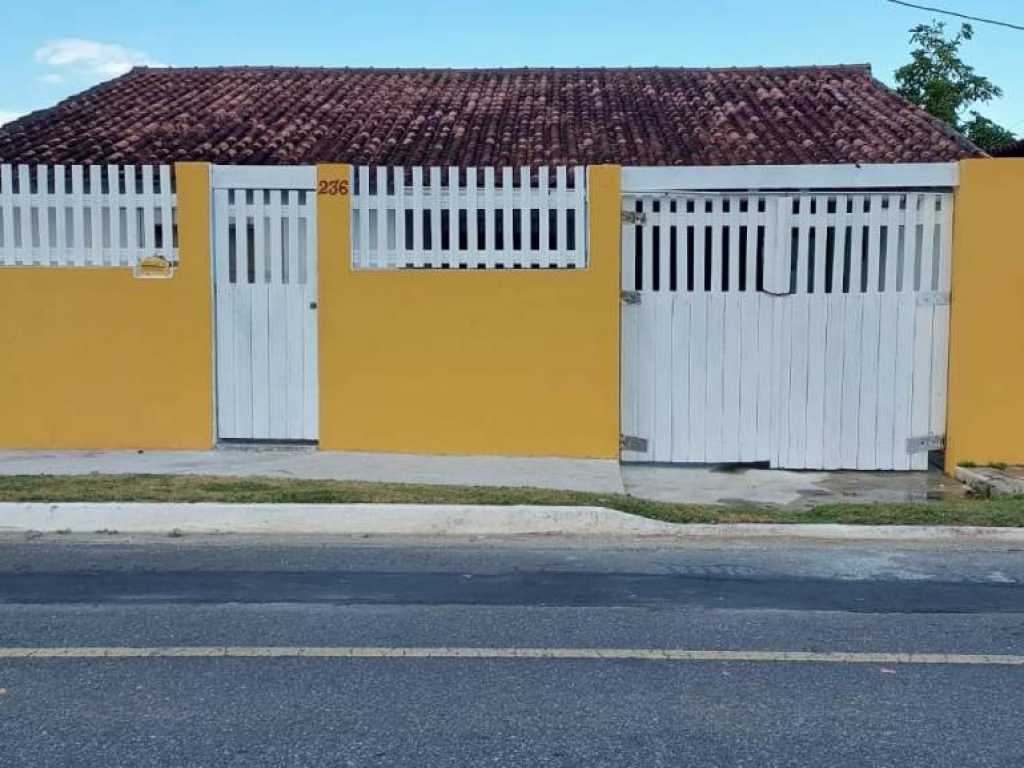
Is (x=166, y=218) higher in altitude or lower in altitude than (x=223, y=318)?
higher

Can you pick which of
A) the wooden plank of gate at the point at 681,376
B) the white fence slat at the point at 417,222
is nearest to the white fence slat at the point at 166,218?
the white fence slat at the point at 417,222

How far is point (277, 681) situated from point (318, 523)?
3.00 m

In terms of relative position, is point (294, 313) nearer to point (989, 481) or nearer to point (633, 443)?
point (633, 443)

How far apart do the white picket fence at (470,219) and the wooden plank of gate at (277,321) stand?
0.76 metres

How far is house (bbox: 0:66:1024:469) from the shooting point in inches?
379

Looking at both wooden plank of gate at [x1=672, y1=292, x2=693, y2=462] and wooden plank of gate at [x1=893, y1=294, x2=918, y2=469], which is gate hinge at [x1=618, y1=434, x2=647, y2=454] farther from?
wooden plank of gate at [x1=893, y1=294, x2=918, y2=469]

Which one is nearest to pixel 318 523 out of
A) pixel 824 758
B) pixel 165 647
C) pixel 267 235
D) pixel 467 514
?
pixel 467 514

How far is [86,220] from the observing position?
32.5 ft

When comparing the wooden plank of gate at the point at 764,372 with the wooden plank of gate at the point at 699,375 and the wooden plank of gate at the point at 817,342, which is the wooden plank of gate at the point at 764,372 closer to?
the wooden plank of gate at the point at 817,342

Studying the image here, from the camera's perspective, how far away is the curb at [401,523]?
24.2ft

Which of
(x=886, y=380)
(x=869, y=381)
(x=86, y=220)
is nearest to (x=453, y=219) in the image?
(x=86, y=220)

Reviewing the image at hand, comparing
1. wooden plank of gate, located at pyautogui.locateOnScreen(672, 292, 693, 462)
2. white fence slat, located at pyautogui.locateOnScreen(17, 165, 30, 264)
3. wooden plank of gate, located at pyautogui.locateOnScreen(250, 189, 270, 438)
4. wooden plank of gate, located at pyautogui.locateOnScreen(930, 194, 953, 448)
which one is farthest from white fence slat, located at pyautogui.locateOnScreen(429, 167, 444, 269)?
wooden plank of gate, located at pyautogui.locateOnScreen(930, 194, 953, 448)

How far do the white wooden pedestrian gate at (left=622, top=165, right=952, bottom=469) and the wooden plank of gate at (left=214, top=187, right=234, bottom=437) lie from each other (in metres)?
3.82

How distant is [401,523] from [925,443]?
537 cm
